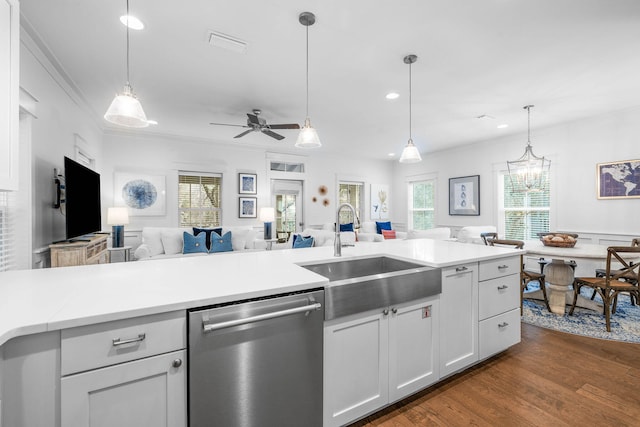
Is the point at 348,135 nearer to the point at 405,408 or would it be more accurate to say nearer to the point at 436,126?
the point at 436,126

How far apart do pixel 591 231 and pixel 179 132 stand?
281 inches

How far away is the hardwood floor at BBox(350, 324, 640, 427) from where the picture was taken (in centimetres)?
161

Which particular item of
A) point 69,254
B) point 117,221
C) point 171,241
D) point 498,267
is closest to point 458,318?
point 498,267

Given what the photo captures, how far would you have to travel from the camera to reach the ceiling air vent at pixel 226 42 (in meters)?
2.34

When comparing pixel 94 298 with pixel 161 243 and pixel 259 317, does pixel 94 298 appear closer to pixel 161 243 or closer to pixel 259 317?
pixel 259 317

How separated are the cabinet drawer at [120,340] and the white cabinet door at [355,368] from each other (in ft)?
2.27

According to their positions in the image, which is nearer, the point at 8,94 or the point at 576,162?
the point at 8,94

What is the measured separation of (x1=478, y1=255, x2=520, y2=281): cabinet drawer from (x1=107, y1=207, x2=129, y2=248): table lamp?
16.2 feet

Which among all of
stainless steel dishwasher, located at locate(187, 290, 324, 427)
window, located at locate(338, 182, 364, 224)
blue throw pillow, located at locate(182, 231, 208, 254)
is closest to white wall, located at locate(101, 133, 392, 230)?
window, located at locate(338, 182, 364, 224)

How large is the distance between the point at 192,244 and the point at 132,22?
126 inches

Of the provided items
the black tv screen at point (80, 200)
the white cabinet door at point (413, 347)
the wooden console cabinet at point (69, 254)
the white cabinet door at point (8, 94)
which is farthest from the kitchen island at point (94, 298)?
the black tv screen at point (80, 200)

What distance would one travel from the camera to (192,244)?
4594 mm

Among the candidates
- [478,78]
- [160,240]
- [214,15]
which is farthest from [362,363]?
[160,240]

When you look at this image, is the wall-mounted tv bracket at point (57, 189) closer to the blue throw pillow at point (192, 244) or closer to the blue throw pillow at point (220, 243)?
the blue throw pillow at point (192, 244)
